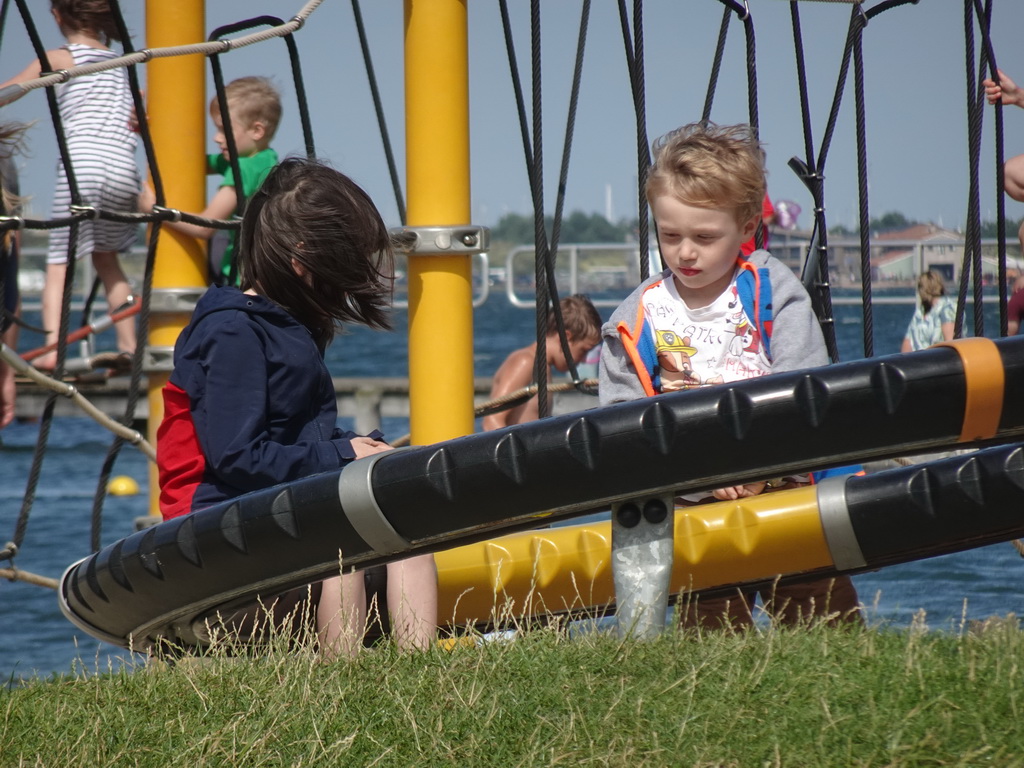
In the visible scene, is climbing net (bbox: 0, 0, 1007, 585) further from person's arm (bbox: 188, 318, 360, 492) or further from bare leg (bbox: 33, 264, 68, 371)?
bare leg (bbox: 33, 264, 68, 371)

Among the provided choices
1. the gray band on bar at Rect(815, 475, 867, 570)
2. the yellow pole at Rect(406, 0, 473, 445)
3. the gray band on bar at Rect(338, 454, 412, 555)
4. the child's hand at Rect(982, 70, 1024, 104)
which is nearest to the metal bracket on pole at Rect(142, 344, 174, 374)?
the yellow pole at Rect(406, 0, 473, 445)

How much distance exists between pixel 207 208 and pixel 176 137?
0.99ft

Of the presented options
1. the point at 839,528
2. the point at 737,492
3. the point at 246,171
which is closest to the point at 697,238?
the point at 737,492

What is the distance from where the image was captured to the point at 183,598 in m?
2.37

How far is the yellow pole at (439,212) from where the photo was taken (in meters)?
2.95

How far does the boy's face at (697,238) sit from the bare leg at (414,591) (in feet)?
2.87

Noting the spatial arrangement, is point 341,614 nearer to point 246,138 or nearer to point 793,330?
point 793,330

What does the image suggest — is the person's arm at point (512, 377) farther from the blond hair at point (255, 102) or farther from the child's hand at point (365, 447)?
the child's hand at point (365, 447)

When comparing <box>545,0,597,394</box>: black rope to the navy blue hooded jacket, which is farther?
<box>545,0,597,394</box>: black rope

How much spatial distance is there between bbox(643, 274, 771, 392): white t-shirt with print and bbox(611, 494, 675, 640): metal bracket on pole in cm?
64

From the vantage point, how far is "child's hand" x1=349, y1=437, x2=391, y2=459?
2438 millimetres

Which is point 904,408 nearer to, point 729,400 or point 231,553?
point 729,400

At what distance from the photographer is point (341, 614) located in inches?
86.0

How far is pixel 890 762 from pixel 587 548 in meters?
1.17
